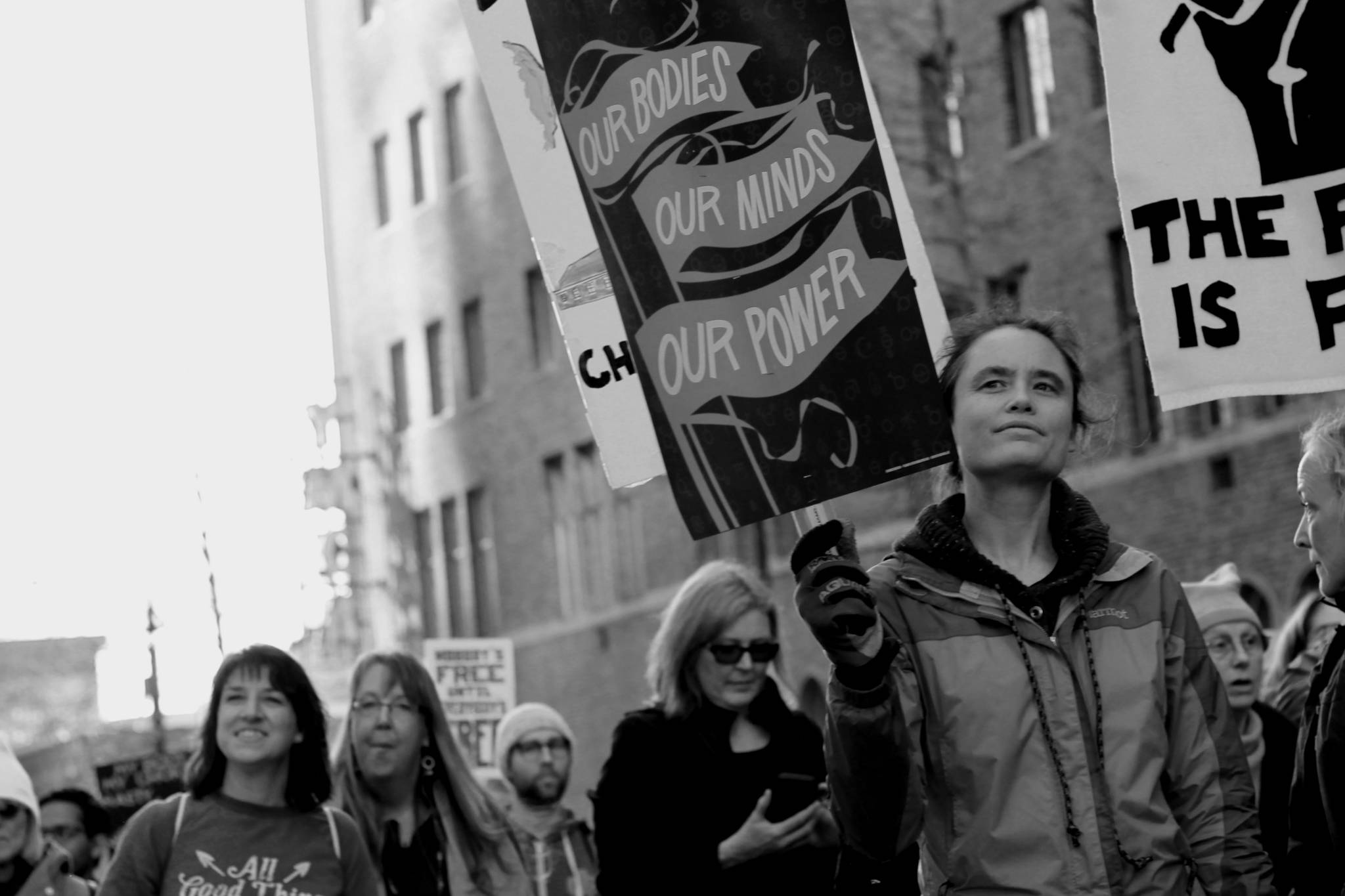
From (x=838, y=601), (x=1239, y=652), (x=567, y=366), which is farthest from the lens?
(x=567, y=366)

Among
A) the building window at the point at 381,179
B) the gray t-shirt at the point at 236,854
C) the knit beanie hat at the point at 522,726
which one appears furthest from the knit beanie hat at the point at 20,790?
the building window at the point at 381,179

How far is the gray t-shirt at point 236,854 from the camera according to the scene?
5918 millimetres

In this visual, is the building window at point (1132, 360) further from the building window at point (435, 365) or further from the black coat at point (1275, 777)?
the building window at point (435, 365)

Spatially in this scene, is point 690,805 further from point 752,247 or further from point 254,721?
point 752,247

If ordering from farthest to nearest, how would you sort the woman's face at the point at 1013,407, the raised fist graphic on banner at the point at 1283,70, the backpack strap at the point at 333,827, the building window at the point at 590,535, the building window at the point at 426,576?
the building window at the point at 426,576, the building window at the point at 590,535, the backpack strap at the point at 333,827, the raised fist graphic on banner at the point at 1283,70, the woman's face at the point at 1013,407

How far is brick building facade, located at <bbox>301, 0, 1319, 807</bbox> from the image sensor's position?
73.1 feet

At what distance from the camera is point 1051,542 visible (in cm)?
404

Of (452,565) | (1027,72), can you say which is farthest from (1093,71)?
(452,565)

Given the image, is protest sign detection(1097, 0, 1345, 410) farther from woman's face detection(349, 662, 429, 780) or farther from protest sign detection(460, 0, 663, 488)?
woman's face detection(349, 662, 429, 780)

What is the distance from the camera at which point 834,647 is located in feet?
11.3

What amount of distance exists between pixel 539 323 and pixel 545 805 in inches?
1046

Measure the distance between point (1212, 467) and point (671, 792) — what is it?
54.3 ft

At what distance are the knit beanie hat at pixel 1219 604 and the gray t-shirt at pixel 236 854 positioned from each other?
9.08 ft

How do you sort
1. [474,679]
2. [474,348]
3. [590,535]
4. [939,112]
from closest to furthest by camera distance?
[474,679] → [939,112] → [590,535] → [474,348]
